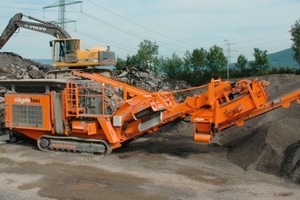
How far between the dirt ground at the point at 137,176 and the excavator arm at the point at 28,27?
6600 mm

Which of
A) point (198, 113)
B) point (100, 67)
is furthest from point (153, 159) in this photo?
point (100, 67)

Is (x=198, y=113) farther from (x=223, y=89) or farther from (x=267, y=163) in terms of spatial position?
(x=267, y=163)

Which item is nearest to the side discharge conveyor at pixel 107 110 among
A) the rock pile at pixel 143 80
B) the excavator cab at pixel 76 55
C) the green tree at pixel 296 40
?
the excavator cab at pixel 76 55

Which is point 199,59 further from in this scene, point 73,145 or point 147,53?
point 73,145

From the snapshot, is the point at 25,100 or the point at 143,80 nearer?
the point at 25,100

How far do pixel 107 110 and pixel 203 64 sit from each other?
2989 cm

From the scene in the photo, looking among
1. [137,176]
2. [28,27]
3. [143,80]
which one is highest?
[28,27]

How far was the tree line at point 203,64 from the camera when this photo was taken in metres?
33.2

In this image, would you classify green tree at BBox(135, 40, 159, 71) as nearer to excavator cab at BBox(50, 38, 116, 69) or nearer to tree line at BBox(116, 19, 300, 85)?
tree line at BBox(116, 19, 300, 85)

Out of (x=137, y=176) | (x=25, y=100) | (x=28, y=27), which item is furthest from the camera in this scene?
(x=28, y=27)

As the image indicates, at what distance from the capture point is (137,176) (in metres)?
8.04

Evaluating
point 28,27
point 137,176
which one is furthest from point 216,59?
point 137,176

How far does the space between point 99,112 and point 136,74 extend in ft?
32.3

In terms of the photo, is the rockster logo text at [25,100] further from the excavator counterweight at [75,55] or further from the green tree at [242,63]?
the green tree at [242,63]
